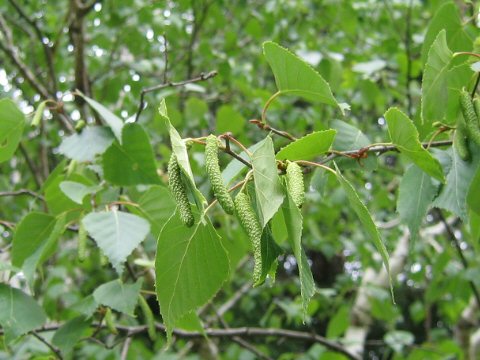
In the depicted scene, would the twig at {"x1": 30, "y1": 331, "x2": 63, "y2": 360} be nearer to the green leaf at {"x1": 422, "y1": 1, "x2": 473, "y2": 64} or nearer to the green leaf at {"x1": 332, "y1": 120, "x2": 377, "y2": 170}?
the green leaf at {"x1": 332, "y1": 120, "x2": 377, "y2": 170}

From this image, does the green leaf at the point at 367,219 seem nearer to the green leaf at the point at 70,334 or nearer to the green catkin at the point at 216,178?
the green catkin at the point at 216,178

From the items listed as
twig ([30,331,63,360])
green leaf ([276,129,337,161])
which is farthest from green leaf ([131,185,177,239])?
green leaf ([276,129,337,161])

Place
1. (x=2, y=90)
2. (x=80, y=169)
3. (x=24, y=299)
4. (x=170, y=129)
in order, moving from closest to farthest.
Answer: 1. (x=170, y=129)
2. (x=24, y=299)
3. (x=80, y=169)
4. (x=2, y=90)

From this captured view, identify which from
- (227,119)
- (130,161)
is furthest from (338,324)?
(130,161)

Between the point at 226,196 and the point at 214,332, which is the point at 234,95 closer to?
the point at 214,332

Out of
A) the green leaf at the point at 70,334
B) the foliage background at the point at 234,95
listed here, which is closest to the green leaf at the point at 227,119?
the foliage background at the point at 234,95

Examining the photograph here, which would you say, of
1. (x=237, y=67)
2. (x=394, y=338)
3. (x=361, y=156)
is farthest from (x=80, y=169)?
(x=394, y=338)

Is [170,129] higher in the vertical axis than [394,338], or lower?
higher

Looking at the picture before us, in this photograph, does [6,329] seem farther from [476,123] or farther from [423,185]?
[476,123]
